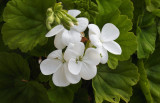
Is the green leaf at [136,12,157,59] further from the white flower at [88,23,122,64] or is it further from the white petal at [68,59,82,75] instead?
the white petal at [68,59,82,75]

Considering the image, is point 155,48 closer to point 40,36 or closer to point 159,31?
point 159,31

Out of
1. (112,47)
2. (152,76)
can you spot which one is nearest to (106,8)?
(112,47)

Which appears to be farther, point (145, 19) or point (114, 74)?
point (145, 19)

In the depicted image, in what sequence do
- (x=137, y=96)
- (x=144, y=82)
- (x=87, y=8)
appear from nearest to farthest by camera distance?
(x=87, y=8), (x=144, y=82), (x=137, y=96)

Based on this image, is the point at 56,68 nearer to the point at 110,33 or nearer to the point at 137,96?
the point at 110,33

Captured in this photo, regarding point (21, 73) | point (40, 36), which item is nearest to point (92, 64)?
point (40, 36)

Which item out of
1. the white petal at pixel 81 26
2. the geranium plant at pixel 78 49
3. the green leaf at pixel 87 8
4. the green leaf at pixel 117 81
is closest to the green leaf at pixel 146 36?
the geranium plant at pixel 78 49

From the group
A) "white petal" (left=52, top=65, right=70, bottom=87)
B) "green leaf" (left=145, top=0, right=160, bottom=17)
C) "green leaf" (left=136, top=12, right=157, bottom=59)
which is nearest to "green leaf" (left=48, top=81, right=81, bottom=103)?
"white petal" (left=52, top=65, right=70, bottom=87)

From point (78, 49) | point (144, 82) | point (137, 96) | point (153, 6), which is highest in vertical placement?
point (78, 49)
